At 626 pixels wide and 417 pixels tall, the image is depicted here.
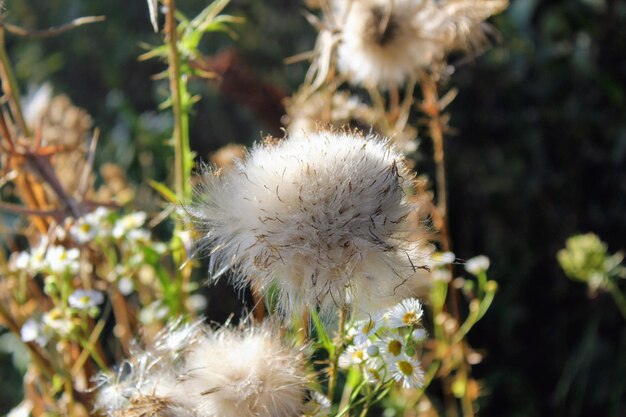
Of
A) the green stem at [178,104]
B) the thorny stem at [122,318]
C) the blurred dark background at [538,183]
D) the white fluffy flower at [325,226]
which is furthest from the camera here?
the blurred dark background at [538,183]

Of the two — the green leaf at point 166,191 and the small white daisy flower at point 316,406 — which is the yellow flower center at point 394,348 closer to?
the small white daisy flower at point 316,406

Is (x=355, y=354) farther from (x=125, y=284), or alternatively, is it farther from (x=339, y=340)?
(x=125, y=284)

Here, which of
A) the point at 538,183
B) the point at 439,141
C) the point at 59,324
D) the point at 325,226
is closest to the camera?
the point at 325,226

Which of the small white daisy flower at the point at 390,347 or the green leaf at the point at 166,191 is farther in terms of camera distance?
the green leaf at the point at 166,191

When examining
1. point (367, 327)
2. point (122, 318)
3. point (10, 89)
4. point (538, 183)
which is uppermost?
point (10, 89)

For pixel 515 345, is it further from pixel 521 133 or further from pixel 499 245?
pixel 521 133

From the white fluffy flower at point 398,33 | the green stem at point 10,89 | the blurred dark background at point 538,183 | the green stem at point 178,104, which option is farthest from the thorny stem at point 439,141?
the blurred dark background at point 538,183

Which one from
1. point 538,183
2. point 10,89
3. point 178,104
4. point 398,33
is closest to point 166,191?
point 178,104

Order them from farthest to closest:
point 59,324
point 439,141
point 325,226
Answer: point 439,141
point 59,324
point 325,226

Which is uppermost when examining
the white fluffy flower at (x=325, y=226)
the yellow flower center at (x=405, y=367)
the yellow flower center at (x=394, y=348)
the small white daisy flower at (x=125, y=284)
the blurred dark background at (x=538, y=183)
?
the white fluffy flower at (x=325, y=226)
